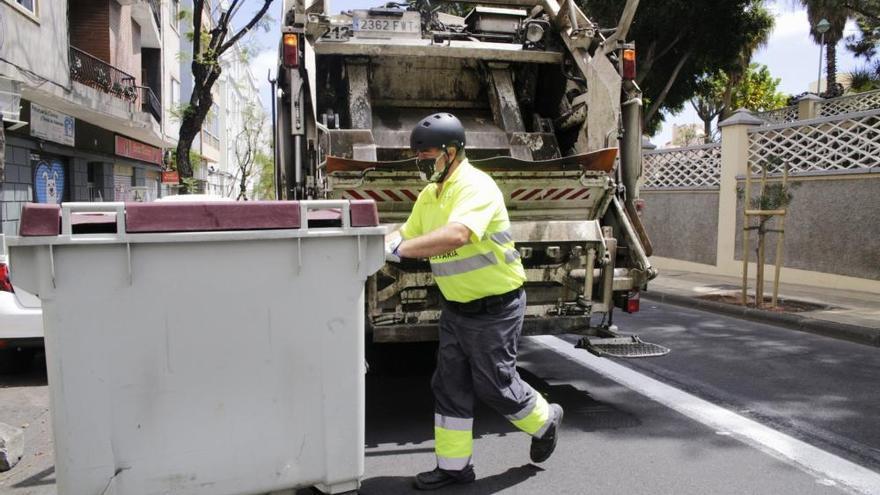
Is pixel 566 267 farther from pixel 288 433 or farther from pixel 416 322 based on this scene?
pixel 288 433

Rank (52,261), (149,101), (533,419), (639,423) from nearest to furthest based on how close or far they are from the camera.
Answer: (52,261), (533,419), (639,423), (149,101)

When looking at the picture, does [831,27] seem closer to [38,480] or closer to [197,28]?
[197,28]

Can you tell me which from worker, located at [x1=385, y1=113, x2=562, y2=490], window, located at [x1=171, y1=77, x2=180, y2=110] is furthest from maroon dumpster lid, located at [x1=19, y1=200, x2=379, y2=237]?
window, located at [x1=171, y1=77, x2=180, y2=110]

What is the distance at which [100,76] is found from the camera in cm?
1612

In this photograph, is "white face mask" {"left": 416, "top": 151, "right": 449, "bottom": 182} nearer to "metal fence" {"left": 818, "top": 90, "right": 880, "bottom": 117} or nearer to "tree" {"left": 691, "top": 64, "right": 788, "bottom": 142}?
"metal fence" {"left": 818, "top": 90, "right": 880, "bottom": 117}

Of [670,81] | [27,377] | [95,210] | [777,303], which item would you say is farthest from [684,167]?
[95,210]

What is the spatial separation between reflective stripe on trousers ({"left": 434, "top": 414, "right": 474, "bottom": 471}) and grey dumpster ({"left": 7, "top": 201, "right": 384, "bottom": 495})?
75 cm

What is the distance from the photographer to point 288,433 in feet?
8.56

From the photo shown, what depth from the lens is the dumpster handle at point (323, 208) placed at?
2562 millimetres

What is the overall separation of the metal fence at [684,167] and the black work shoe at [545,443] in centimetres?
1012

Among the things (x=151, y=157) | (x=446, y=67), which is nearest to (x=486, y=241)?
(x=446, y=67)

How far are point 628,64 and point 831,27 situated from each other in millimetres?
24354

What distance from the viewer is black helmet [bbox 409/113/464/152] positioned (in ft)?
11.1

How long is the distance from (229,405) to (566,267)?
2562mm
